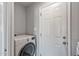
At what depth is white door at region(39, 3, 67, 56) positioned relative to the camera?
180cm

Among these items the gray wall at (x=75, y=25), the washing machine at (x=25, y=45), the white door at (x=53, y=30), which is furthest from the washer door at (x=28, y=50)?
the gray wall at (x=75, y=25)

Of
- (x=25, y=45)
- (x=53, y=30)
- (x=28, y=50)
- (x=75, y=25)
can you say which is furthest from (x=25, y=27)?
(x=75, y=25)

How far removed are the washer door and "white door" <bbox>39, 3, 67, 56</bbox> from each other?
20cm

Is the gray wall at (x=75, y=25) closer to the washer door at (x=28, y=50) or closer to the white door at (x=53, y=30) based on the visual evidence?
the white door at (x=53, y=30)

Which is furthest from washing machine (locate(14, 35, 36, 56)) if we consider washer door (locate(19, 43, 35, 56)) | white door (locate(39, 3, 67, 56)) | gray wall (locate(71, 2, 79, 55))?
gray wall (locate(71, 2, 79, 55))

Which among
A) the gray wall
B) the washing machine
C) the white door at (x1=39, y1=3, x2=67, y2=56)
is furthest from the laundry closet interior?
the gray wall

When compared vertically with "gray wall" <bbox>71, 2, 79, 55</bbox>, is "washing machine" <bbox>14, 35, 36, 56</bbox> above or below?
below

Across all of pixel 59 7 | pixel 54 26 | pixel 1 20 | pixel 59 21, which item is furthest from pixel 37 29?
pixel 1 20

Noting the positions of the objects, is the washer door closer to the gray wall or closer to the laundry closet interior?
the laundry closet interior

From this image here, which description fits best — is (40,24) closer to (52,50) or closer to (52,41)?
(52,41)

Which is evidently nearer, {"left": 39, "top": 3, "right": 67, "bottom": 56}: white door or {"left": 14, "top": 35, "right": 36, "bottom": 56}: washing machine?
{"left": 14, "top": 35, "right": 36, "bottom": 56}: washing machine

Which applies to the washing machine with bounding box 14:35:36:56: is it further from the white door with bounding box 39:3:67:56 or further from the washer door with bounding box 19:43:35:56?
the white door with bounding box 39:3:67:56

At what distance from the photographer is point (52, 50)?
1999mm

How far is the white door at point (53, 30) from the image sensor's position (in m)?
1.80
